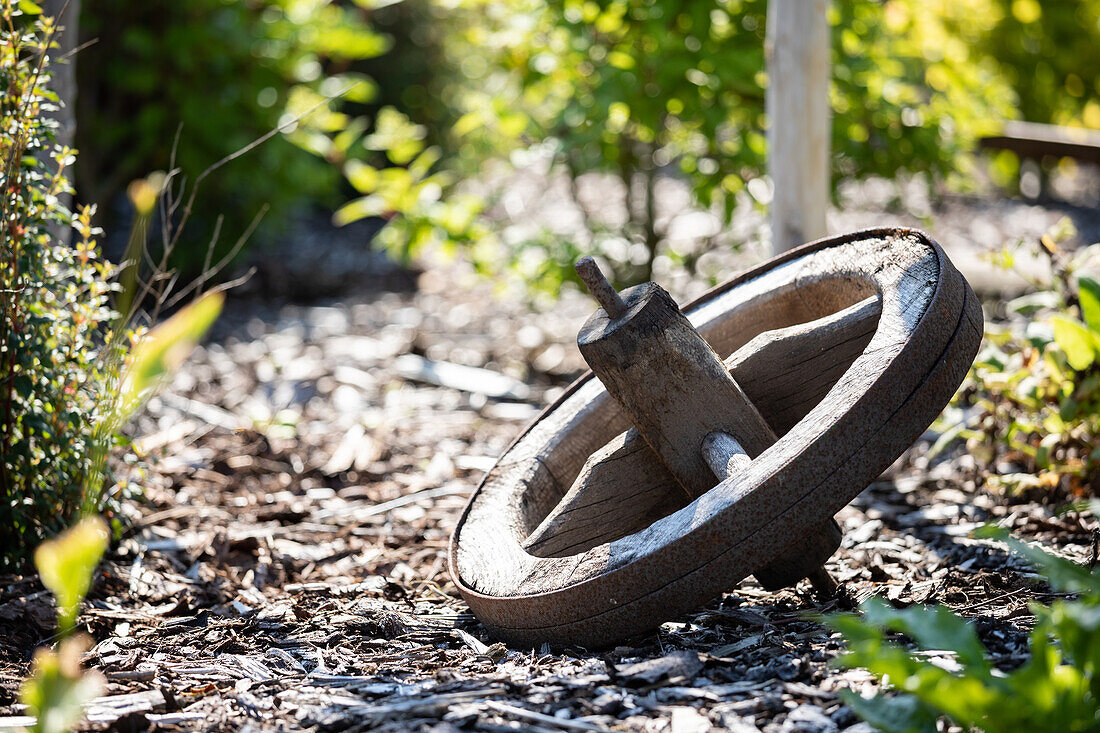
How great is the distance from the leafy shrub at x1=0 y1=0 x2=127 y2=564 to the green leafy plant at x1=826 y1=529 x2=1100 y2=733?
6.22ft

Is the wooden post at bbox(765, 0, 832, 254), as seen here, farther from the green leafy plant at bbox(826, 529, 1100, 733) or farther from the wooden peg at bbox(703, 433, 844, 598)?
the green leafy plant at bbox(826, 529, 1100, 733)

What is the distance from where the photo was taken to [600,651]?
6.82ft

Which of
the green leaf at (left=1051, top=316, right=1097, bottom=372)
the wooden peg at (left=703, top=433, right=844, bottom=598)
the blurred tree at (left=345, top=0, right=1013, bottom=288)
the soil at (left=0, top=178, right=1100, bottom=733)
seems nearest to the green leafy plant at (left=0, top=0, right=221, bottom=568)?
the soil at (left=0, top=178, right=1100, bottom=733)

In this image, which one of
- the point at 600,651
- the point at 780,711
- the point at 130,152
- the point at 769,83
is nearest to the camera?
the point at 780,711

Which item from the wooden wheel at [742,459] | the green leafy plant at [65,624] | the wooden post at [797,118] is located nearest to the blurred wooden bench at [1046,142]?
the wooden post at [797,118]

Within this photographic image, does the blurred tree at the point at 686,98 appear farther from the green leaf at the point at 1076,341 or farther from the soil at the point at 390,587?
the green leaf at the point at 1076,341

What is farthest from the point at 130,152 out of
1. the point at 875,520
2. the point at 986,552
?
the point at 986,552

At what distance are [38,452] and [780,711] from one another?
2050 millimetres

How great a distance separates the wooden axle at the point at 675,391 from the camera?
221 cm

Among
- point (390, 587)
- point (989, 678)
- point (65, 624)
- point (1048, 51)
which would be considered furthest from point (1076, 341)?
point (1048, 51)

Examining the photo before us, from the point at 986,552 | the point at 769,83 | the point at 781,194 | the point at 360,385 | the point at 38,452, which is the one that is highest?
the point at 769,83

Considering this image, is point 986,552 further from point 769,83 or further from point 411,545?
point 769,83

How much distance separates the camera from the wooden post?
11.8ft

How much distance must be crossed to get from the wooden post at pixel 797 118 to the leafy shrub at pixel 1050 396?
2.89ft
